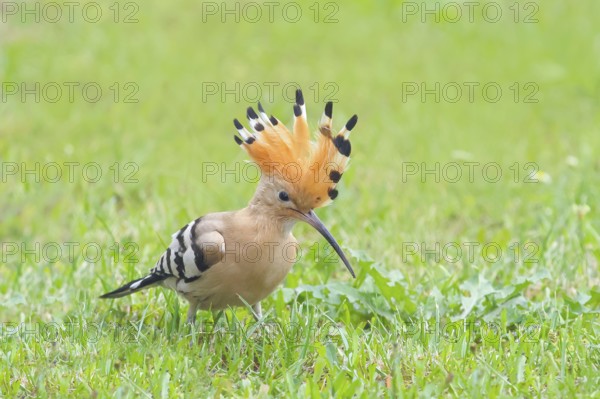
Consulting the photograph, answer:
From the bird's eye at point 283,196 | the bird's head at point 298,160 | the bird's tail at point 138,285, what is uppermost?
the bird's head at point 298,160

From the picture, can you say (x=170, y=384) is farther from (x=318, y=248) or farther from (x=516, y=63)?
(x=516, y=63)

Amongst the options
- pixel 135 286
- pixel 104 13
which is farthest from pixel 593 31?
pixel 135 286

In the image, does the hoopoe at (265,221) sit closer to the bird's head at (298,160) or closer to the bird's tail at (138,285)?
the bird's head at (298,160)

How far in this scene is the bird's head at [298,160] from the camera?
3742 millimetres

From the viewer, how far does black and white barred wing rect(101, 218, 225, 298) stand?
386 centimetres

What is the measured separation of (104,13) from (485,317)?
6.66 metres

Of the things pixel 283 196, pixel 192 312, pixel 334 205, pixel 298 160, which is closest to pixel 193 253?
pixel 192 312

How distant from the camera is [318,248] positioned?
4.95 meters

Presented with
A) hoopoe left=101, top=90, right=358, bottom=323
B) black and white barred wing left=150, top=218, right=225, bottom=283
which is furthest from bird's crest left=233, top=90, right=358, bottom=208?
black and white barred wing left=150, top=218, right=225, bottom=283

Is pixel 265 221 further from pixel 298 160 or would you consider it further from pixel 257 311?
pixel 257 311

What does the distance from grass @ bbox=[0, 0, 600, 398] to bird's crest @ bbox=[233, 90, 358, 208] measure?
520mm

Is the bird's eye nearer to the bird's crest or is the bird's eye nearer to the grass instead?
the bird's crest

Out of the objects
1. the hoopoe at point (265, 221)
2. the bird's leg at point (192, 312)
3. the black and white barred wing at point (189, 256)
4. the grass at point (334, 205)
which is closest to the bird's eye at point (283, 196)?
the hoopoe at point (265, 221)

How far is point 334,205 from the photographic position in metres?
5.80
